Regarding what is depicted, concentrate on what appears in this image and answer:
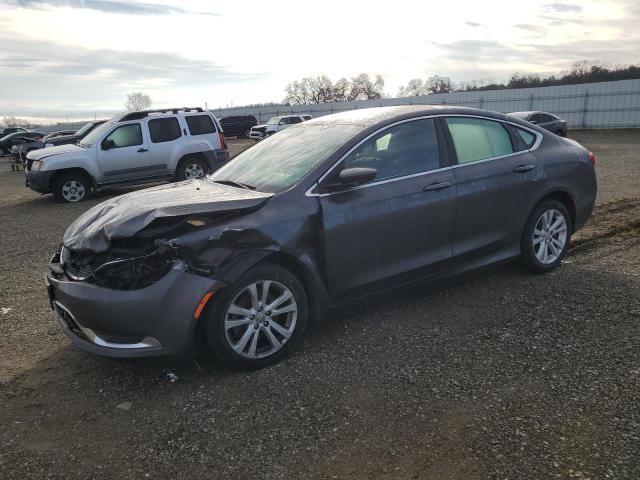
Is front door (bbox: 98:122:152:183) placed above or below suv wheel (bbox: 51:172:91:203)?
above

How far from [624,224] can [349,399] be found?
5414 millimetres

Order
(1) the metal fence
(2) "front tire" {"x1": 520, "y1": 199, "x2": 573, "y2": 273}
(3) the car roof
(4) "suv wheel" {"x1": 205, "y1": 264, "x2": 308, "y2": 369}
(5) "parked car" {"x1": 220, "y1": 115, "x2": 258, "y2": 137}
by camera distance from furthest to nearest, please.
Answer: (5) "parked car" {"x1": 220, "y1": 115, "x2": 258, "y2": 137} < (1) the metal fence < (2) "front tire" {"x1": 520, "y1": 199, "x2": 573, "y2": 273} < (3) the car roof < (4) "suv wheel" {"x1": 205, "y1": 264, "x2": 308, "y2": 369}

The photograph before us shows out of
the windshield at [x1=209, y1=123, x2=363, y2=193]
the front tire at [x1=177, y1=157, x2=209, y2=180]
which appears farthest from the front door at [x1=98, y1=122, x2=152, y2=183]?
the windshield at [x1=209, y1=123, x2=363, y2=193]

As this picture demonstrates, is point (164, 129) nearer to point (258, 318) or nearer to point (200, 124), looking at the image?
point (200, 124)

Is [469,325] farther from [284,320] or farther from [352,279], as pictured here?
[284,320]

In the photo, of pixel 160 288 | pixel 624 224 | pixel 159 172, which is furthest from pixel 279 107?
pixel 160 288

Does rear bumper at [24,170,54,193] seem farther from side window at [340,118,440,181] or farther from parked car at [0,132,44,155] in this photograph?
parked car at [0,132,44,155]

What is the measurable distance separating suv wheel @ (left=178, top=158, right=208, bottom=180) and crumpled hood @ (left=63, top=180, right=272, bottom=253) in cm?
860

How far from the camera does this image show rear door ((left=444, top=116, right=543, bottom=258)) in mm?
4410

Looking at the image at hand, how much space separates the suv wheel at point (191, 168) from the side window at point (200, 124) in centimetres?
70

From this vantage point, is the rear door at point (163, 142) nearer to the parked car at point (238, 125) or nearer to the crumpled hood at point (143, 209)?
the crumpled hood at point (143, 209)

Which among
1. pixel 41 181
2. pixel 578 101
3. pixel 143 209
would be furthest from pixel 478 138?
pixel 578 101

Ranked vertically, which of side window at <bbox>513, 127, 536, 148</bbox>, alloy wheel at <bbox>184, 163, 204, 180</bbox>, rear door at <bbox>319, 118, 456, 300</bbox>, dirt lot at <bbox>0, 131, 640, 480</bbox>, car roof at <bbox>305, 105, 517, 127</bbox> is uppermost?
car roof at <bbox>305, 105, 517, 127</bbox>

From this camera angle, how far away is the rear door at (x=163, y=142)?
12.2 meters
